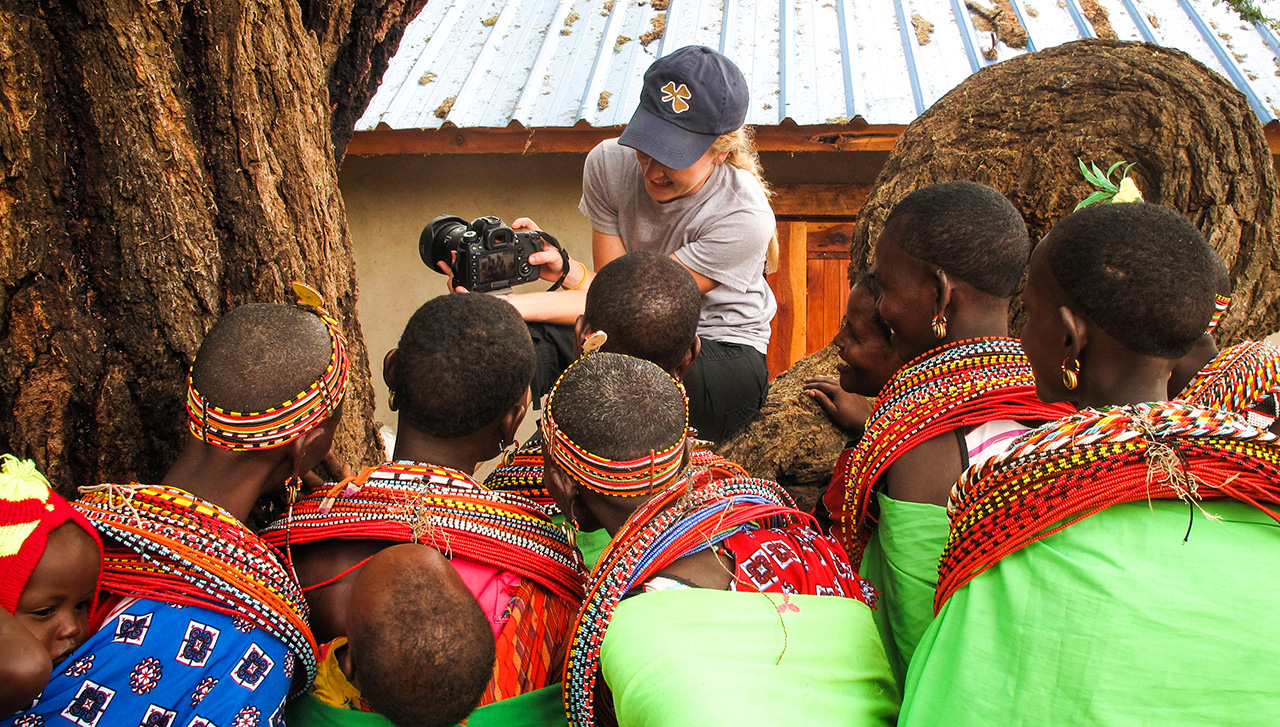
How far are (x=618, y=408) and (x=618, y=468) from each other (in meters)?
0.12

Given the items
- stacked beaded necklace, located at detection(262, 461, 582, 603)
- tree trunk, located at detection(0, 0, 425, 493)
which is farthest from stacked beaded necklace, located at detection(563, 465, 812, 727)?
tree trunk, located at detection(0, 0, 425, 493)

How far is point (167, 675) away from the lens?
154cm

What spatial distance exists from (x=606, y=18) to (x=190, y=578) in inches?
222

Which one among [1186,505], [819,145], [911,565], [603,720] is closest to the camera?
[1186,505]

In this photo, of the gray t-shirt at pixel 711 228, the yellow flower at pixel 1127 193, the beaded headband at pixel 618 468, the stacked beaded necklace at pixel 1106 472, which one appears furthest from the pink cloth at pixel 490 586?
the yellow flower at pixel 1127 193

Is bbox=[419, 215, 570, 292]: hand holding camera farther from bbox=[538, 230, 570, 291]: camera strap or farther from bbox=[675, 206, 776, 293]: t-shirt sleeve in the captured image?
bbox=[675, 206, 776, 293]: t-shirt sleeve

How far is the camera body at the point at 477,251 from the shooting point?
2871mm

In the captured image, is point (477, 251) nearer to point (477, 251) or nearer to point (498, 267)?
point (477, 251)

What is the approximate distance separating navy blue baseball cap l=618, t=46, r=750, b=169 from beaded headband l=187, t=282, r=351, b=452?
5.16 ft

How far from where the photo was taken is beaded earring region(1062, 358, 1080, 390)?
1.76m

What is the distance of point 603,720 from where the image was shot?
5.94 feet

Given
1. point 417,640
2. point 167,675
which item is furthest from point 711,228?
point 167,675

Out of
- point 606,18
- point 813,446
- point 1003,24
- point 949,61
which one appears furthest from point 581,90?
point 813,446

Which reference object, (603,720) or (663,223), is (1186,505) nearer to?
(603,720)
